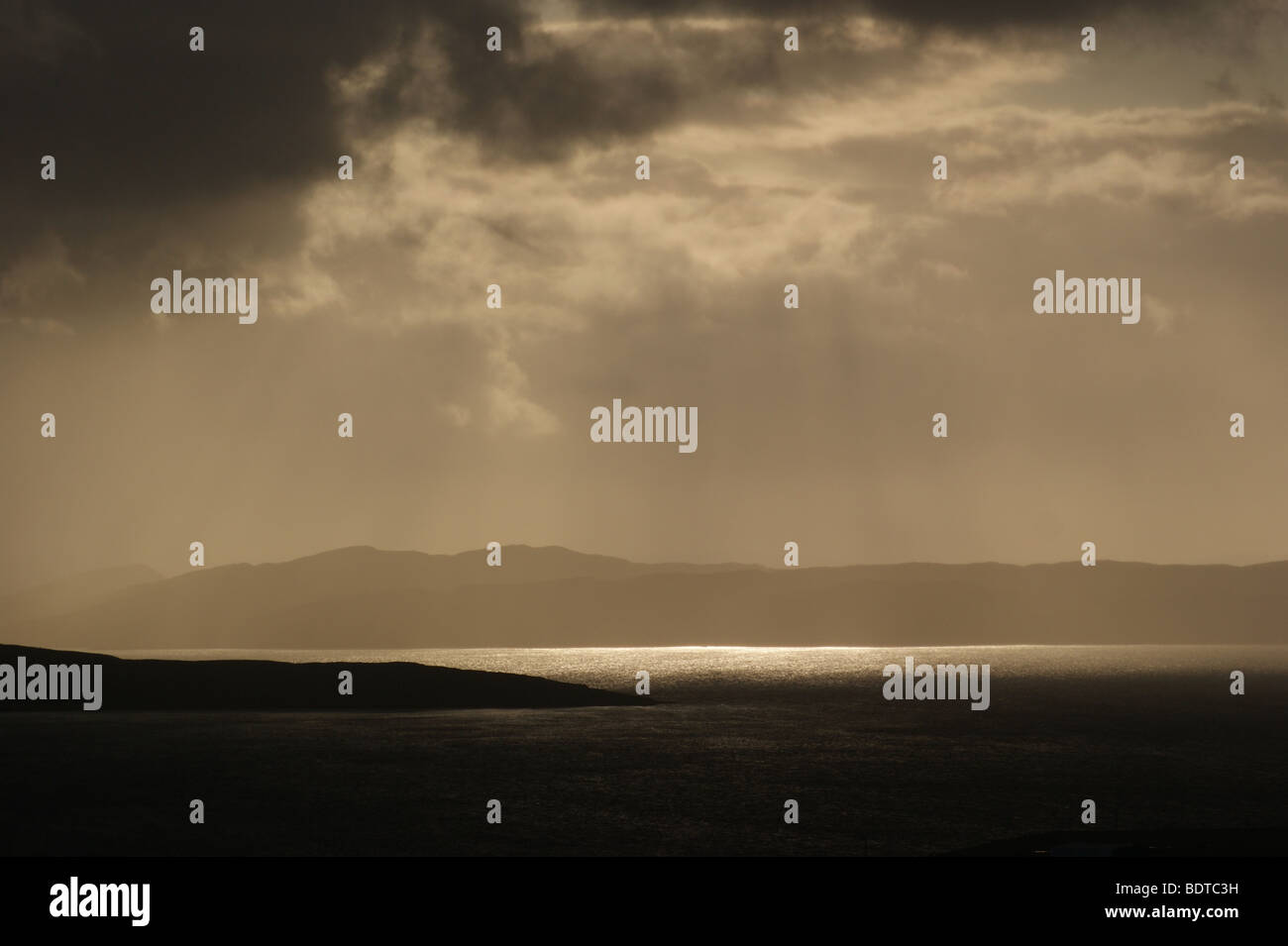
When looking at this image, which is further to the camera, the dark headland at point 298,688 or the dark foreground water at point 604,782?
the dark headland at point 298,688

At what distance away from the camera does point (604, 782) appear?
80812mm

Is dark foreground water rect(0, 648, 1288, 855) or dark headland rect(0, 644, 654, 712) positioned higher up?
dark headland rect(0, 644, 654, 712)

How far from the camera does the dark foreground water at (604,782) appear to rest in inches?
2359

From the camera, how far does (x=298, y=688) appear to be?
16088 centimetres

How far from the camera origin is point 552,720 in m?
136

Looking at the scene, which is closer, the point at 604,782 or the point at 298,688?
the point at 604,782

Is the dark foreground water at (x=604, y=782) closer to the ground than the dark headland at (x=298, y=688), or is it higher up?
closer to the ground

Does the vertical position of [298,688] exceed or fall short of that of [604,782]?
it exceeds it

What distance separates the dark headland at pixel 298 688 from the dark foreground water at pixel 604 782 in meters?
14.8

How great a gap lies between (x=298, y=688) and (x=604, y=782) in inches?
3662

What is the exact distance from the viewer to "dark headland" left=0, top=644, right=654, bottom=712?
153m

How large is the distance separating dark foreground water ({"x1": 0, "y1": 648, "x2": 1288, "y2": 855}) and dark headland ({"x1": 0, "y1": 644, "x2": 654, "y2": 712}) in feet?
48.5
